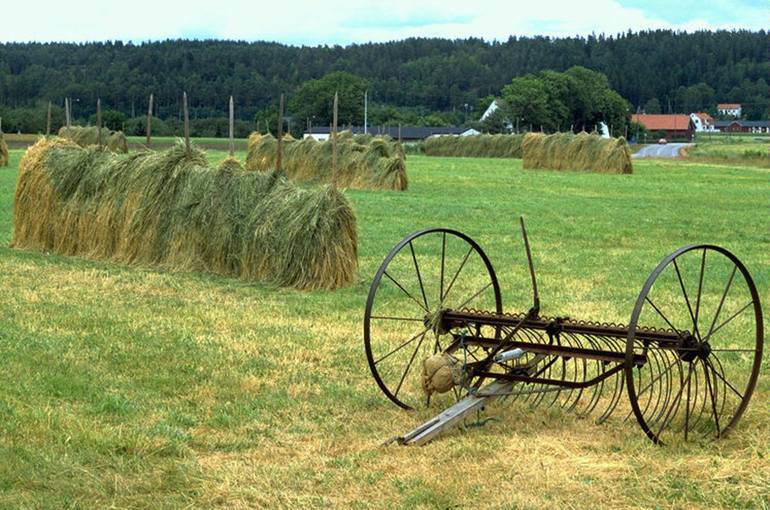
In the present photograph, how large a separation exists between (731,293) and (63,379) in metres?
8.61

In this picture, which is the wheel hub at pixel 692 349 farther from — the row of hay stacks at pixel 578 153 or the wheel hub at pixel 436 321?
the row of hay stacks at pixel 578 153

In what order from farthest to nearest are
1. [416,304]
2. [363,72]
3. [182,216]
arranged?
[363,72]
[182,216]
[416,304]

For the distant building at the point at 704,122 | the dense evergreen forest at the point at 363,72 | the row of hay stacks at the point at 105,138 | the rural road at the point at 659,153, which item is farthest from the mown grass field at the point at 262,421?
the distant building at the point at 704,122

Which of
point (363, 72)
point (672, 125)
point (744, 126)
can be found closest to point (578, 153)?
point (672, 125)

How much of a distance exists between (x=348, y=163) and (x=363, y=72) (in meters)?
151

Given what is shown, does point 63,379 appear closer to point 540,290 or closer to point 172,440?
point 172,440

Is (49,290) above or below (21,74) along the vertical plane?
below

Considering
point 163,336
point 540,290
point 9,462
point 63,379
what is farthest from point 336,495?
point 540,290

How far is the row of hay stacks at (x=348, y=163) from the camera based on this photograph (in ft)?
111

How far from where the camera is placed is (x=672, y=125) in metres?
162

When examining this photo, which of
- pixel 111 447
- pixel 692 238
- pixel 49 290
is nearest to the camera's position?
pixel 111 447

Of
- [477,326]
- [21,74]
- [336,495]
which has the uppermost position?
[21,74]

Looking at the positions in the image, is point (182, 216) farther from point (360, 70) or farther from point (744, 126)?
point (744, 126)

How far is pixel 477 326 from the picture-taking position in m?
7.68
